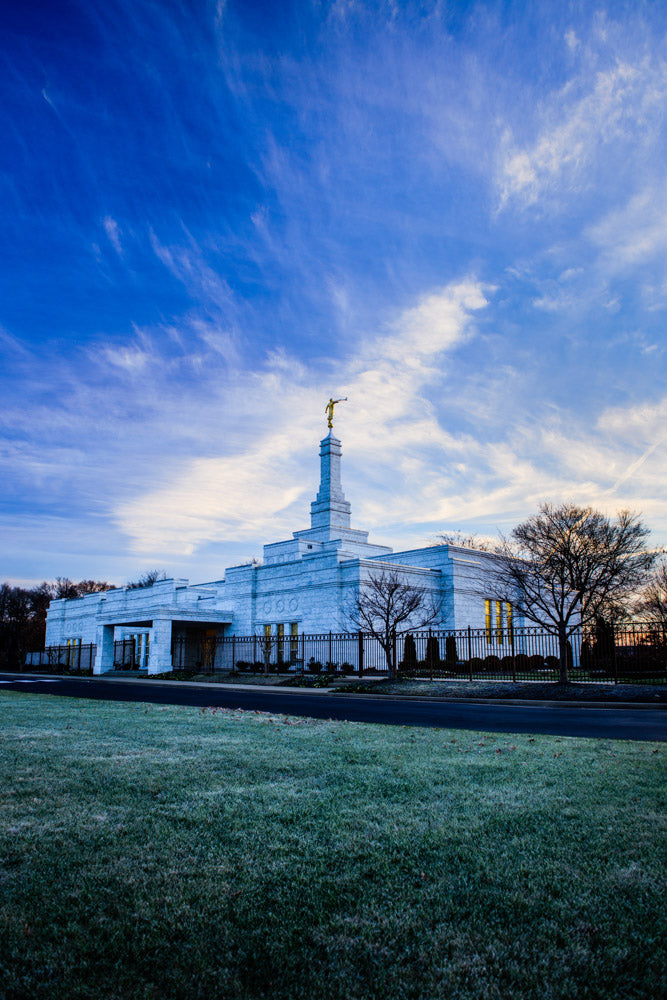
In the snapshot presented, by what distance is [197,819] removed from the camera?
464cm

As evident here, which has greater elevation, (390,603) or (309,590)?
(309,590)

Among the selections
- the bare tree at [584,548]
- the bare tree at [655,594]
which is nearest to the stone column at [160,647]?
the bare tree at [584,548]

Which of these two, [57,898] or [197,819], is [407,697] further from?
[57,898]

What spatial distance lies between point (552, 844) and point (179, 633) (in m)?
43.2

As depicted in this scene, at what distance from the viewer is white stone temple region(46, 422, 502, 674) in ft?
121

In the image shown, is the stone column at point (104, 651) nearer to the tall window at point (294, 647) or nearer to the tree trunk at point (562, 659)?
the tall window at point (294, 647)

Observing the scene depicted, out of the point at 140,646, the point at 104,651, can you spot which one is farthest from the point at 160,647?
the point at 140,646

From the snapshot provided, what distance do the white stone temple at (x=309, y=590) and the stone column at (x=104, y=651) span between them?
7cm

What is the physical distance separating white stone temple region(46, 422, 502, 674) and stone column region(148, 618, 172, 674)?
58 mm

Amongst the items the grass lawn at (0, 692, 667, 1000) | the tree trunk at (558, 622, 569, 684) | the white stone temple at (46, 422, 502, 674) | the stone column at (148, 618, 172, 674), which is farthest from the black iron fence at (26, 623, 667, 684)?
the grass lawn at (0, 692, 667, 1000)

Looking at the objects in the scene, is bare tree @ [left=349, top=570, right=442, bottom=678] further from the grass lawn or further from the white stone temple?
the grass lawn

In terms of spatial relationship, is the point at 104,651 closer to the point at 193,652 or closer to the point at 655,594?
the point at 193,652

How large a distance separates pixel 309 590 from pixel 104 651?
1504 cm

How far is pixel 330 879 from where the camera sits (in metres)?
3.59
